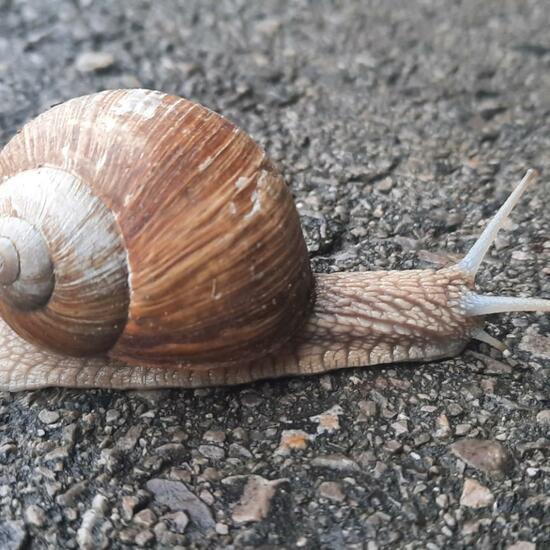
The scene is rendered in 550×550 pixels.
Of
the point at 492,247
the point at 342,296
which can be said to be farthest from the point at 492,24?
the point at 342,296

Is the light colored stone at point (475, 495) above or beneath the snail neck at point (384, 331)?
beneath

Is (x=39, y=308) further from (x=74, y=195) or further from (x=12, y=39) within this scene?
(x=12, y=39)

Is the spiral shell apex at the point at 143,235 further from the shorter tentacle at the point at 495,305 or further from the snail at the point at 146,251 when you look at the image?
the shorter tentacle at the point at 495,305

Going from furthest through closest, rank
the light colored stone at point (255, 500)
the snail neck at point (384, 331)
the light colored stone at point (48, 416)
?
the snail neck at point (384, 331) → the light colored stone at point (48, 416) → the light colored stone at point (255, 500)

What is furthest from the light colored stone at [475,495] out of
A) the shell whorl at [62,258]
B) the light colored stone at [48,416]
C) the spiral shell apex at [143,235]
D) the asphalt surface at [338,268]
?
the light colored stone at [48,416]

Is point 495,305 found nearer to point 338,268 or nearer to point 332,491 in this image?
point 338,268

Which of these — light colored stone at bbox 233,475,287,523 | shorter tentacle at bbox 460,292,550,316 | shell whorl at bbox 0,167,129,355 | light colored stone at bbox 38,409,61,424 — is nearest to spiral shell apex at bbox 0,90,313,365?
shell whorl at bbox 0,167,129,355

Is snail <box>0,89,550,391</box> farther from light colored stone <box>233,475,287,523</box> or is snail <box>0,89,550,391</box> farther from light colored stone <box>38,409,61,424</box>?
light colored stone <box>233,475,287,523</box>

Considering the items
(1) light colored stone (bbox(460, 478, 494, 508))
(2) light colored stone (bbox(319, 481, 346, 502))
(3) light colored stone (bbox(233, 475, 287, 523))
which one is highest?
(3) light colored stone (bbox(233, 475, 287, 523))
